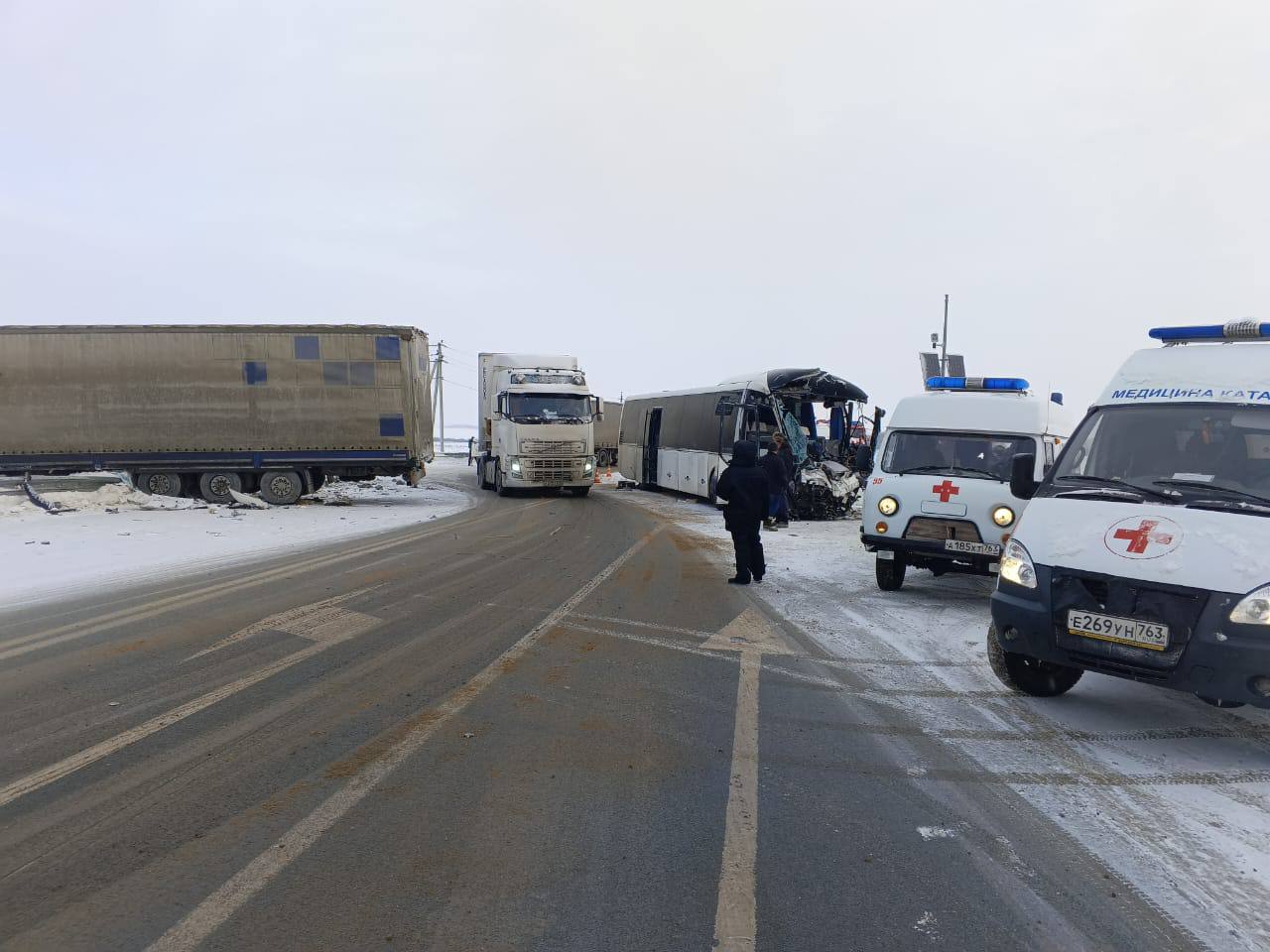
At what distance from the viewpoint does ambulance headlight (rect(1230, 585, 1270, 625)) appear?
14.0ft

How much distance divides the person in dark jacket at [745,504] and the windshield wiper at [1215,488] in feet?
17.2

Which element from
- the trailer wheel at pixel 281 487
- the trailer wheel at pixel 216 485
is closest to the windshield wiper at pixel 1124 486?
the trailer wheel at pixel 281 487

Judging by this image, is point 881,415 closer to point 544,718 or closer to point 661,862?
point 544,718

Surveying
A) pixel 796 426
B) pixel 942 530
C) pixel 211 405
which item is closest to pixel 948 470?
pixel 942 530

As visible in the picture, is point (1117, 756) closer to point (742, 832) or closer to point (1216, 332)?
point (742, 832)

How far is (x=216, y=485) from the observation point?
20391 millimetres

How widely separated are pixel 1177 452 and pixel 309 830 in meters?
5.71

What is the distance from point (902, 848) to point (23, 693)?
545 cm

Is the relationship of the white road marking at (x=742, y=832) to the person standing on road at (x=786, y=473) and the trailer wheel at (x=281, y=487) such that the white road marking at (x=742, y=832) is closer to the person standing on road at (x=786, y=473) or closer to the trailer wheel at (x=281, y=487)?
the person standing on road at (x=786, y=473)

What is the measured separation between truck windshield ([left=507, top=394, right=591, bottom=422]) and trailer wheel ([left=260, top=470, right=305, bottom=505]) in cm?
569

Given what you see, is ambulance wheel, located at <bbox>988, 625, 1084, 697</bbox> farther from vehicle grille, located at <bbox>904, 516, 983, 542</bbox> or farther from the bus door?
the bus door

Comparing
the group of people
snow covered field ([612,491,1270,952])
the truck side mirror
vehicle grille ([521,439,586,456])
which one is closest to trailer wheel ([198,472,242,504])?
vehicle grille ([521,439,586,456])

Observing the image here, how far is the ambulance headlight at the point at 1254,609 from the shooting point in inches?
168

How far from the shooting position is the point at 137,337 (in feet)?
64.8
